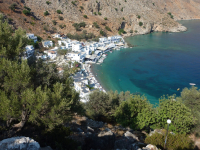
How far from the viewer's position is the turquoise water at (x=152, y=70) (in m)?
31.1

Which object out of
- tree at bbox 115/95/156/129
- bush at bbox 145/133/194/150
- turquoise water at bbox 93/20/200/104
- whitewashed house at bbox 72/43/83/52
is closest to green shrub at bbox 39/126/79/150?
bush at bbox 145/133/194/150

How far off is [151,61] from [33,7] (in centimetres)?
5571

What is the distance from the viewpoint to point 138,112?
13.5 meters

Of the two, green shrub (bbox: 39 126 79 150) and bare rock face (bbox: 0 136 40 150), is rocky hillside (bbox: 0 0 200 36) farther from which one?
bare rock face (bbox: 0 136 40 150)

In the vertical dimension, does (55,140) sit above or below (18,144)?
below

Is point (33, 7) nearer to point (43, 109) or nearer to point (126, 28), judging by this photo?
point (126, 28)

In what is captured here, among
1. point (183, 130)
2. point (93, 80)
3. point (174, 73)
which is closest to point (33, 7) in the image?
point (93, 80)

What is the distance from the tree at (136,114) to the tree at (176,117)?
73 cm

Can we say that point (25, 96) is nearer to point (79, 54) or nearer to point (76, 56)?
point (76, 56)

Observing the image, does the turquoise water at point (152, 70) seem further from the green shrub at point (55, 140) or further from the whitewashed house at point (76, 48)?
the green shrub at point (55, 140)

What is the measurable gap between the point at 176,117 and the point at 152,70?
29460mm

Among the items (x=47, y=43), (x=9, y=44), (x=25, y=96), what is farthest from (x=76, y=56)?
(x=25, y=96)

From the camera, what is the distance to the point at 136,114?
44.6ft

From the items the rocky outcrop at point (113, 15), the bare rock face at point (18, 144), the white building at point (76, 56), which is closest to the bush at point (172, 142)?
the bare rock face at point (18, 144)
